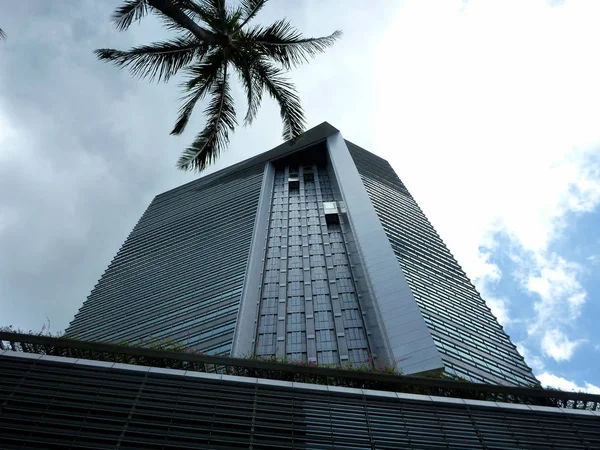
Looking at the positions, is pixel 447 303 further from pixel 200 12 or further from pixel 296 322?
pixel 200 12

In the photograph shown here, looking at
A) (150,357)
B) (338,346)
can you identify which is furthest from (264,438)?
(338,346)

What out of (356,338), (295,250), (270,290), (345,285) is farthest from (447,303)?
(295,250)

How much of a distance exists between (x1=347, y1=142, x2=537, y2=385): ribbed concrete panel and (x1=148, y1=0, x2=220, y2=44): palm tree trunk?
22.9 m

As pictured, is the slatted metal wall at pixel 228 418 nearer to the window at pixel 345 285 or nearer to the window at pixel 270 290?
the window at pixel 345 285

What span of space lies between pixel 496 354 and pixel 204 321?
24341mm

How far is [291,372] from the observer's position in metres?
12.6

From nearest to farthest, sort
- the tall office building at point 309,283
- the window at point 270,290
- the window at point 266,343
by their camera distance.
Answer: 1. the tall office building at point 309,283
2. the window at point 266,343
3. the window at point 270,290

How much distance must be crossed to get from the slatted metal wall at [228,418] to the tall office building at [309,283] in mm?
18093

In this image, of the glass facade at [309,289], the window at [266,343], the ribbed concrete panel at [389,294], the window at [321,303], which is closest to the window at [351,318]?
the glass facade at [309,289]

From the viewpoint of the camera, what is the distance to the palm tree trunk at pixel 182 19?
1371cm

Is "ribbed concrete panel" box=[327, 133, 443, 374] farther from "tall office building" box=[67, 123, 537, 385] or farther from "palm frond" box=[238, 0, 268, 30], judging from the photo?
"palm frond" box=[238, 0, 268, 30]

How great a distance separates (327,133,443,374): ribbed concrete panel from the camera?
3123 cm

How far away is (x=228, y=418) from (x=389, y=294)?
98.3 ft

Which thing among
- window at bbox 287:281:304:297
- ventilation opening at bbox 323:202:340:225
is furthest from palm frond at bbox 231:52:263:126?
ventilation opening at bbox 323:202:340:225
